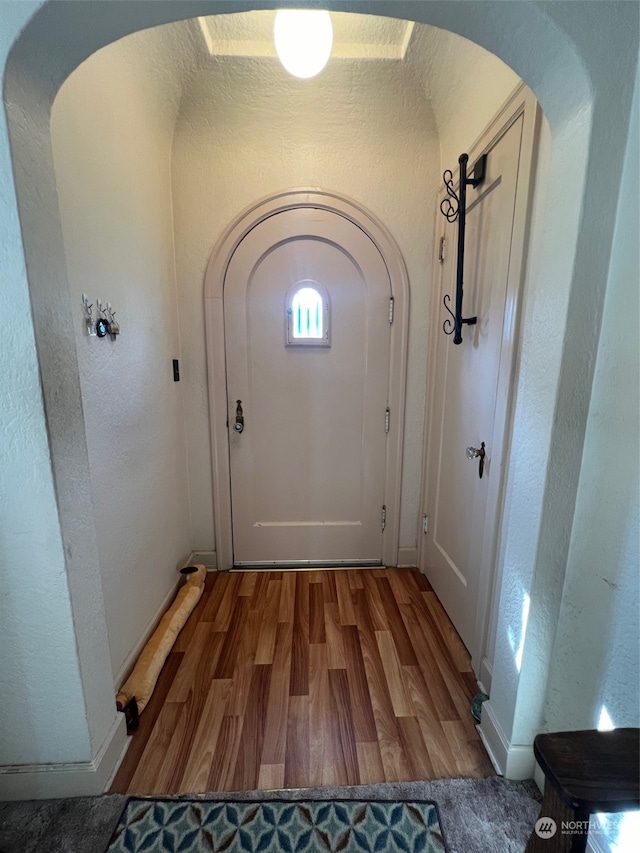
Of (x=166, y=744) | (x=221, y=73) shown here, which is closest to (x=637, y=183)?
(x=221, y=73)

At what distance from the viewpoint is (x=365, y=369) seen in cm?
207

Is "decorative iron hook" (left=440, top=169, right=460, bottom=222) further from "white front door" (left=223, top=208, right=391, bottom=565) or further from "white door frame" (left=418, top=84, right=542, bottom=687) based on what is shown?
"white front door" (left=223, top=208, right=391, bottom=565)

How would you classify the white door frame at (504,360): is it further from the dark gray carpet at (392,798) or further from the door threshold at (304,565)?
the door threshold at (304,565)

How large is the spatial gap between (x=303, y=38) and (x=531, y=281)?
1027 millimetres

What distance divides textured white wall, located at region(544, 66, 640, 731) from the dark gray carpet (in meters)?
0.32

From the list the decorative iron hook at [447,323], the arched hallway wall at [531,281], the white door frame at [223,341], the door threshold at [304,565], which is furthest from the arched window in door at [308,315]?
the door threshold at [304,565]

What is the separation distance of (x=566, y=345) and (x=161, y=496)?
1.71 metres

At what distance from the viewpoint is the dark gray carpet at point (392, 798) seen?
3.29 ft

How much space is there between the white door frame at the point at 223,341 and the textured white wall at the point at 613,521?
46.6 inches

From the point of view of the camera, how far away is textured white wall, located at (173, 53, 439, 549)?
1693 mm

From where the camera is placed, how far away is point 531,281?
3.59ft

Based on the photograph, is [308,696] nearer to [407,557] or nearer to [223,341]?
[407,557]

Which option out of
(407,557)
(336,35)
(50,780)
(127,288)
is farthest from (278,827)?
(336,35)

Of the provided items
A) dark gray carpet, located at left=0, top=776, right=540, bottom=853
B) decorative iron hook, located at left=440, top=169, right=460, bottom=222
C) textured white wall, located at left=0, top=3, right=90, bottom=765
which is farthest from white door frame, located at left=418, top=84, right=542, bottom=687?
textured white wall, located at left=0, top=3, right=90, bottom=765
